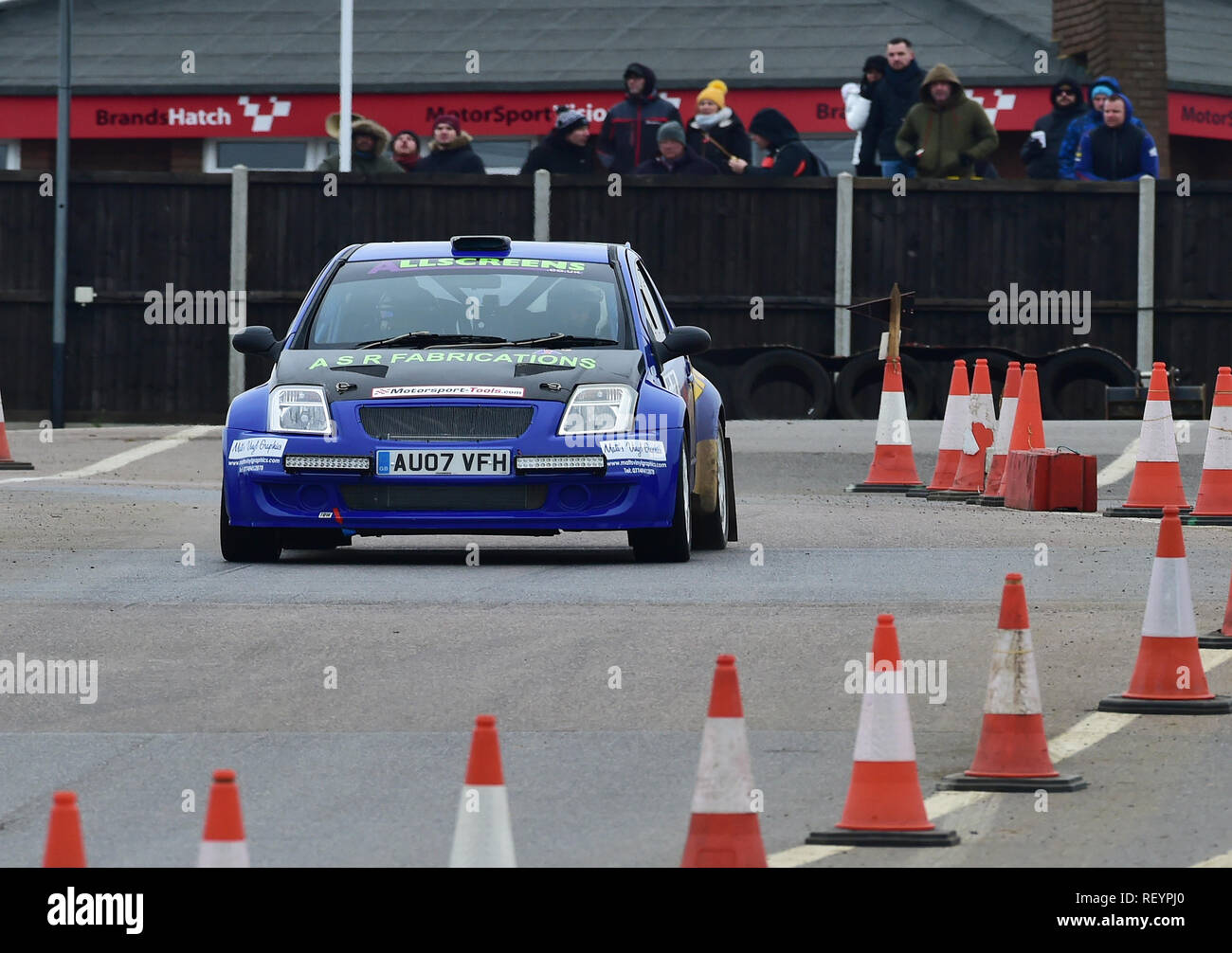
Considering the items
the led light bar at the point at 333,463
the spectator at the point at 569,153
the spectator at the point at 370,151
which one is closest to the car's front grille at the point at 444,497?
the led light bar at the point at 333,463

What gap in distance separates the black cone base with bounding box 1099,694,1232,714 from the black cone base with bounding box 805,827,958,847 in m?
2.26

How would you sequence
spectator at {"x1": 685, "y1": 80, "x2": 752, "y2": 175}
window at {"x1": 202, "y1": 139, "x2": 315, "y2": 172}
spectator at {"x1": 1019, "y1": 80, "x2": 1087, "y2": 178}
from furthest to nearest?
window at {"x1": 202, "y1": 139, "x2": 315, "y2": 172} < spectator at {"x1": 1019, "y1": 80, "x2": 1087, "y2": 178} < spectator at {"x1": 685, "y1": 80, "x2": 752, "y2": 175}

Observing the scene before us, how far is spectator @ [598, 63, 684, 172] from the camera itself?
26.5 m

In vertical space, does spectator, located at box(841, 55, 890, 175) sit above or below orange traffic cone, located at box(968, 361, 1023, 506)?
above

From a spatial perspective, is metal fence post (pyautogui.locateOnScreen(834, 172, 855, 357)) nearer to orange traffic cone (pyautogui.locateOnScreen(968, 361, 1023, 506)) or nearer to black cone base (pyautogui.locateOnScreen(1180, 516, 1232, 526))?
orange traffic cone (pyautogui.locateOnScreen(968, 361, 1023, 506))

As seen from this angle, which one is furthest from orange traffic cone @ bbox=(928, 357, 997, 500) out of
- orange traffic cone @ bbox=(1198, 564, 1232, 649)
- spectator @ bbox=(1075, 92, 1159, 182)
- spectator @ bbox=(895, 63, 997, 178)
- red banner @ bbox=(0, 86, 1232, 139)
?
red banner @ bbox=(0, 86, 1232, 139)

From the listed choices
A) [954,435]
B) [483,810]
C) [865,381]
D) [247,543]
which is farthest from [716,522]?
[865,381]

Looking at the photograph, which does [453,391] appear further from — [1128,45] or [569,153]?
[1128,45]

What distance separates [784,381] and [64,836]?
20934 millimetres

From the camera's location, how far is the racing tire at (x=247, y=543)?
13297mm

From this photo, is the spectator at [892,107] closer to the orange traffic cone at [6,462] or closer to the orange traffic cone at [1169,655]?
the orange traffic cone at [6,462]
